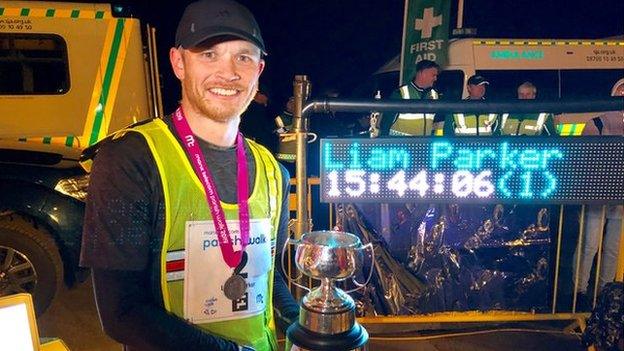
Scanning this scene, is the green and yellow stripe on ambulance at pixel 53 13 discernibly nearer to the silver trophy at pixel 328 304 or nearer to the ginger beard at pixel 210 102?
the ginger beard at pixel 210 102

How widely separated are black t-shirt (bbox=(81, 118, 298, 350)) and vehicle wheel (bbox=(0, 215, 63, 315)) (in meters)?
3.54

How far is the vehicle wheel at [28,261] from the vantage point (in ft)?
15.2

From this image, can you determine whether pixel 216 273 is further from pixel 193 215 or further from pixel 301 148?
pixel 301 148

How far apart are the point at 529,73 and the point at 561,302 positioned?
498 centimetres

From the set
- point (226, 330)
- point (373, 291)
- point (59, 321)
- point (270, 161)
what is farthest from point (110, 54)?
point (226, 330)

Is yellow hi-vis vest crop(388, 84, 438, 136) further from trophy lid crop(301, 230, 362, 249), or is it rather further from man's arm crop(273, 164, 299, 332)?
trophy lid crop(301, 230, 362, 249)

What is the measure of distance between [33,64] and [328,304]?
5.14 metres

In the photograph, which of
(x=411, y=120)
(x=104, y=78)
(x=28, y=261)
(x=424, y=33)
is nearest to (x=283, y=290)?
(x=28, y=261)

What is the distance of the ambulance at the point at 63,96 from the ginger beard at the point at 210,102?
3449 mm

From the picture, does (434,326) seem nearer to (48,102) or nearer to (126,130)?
(126,130)

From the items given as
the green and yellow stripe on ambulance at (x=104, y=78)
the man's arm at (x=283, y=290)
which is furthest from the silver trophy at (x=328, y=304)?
the green and yellow stripe on ambulance at (x=104, y=78)

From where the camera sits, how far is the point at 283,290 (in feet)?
6.93

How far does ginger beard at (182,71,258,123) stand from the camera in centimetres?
177

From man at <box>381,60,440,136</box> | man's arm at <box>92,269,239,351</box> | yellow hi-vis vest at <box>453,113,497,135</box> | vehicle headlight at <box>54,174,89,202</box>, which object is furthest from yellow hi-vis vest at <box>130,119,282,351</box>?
yellow hi-vis vest at <box>453,113,497,135</box>
